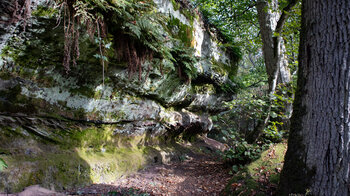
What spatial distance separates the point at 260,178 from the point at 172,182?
2.39 meters

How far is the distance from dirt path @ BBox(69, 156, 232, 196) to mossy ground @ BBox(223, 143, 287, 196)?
2.25ft

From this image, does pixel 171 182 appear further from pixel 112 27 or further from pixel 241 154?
pixel 112 27

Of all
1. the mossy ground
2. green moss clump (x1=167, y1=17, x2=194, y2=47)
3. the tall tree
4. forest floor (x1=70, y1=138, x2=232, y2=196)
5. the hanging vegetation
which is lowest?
forest floor (x1=70, y1=138, x2=232, y2=196)

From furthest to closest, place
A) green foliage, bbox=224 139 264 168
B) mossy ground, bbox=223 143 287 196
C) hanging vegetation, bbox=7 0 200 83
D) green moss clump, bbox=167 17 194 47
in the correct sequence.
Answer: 1. green moss clump, bbox=167 17 194 47
2. green foliage, bbox=224 139 264 168
3. hanging vegetation, bbox=7 0 200 83
4. mossy ground, bbox=223 143 287 196

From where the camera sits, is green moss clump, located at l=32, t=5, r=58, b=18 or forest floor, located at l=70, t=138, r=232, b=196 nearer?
green moss clump, located at l=32, t=5, r=58, b=18

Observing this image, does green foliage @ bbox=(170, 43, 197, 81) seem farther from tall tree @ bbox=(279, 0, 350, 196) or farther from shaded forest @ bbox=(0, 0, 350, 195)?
tall tree @ bbox=(279, 0, 350, 196)

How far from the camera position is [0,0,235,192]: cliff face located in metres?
3.72

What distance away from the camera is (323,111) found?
7.79 feet

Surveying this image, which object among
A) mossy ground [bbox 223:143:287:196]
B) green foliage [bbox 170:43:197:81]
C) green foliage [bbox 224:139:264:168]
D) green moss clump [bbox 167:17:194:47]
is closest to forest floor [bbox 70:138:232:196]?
green foliage [bbox 224:139:264:168]

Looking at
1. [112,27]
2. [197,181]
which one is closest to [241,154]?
[197,181]

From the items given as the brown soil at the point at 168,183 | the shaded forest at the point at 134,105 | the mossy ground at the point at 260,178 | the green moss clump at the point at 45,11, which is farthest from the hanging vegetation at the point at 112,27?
the mossy ground at the point at 260,178

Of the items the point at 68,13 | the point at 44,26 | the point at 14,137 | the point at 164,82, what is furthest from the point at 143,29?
the point at 14,137

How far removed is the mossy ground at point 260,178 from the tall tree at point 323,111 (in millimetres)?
615

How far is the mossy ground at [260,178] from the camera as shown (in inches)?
125
